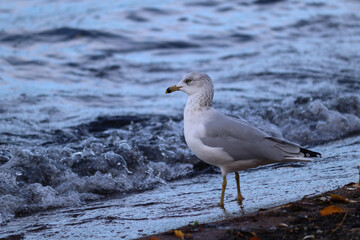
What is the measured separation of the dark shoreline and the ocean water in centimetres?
53

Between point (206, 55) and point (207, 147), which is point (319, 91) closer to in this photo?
point (206, 55)

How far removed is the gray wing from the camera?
4.42 meters

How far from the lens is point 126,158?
20.8 feet

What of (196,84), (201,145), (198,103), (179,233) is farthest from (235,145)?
(179,233)

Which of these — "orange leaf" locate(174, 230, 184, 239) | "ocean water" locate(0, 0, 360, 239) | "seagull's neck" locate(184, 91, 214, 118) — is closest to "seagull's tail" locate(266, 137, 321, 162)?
"ocean water" locate(0, 0, 360, 239)

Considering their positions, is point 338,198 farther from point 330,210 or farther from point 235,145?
point 235,145

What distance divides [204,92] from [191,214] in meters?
1.13

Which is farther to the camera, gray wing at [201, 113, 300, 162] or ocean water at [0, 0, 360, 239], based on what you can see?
ocean water at [0, 0, 360, 239]

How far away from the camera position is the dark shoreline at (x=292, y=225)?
311 centimetres

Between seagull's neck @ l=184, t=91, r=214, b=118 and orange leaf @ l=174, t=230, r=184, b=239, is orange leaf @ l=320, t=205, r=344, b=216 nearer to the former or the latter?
orange leaf @ l=174, t=230, r=184, b=239

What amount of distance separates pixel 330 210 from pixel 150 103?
6503 mm

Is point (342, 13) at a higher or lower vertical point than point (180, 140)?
higher

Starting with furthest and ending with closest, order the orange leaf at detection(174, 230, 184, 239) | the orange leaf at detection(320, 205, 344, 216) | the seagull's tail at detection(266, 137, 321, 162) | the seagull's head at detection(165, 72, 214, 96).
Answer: the seagull's head at detection(165, 72, 214, 96) → the seagull's tail at detection(266, 137, 321, 162) → the orange leaf at detection(320, 205, 344, 216) → the orange leaf at detection(174, 230, 184, 239)

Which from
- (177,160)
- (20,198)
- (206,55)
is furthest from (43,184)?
(206,55)
